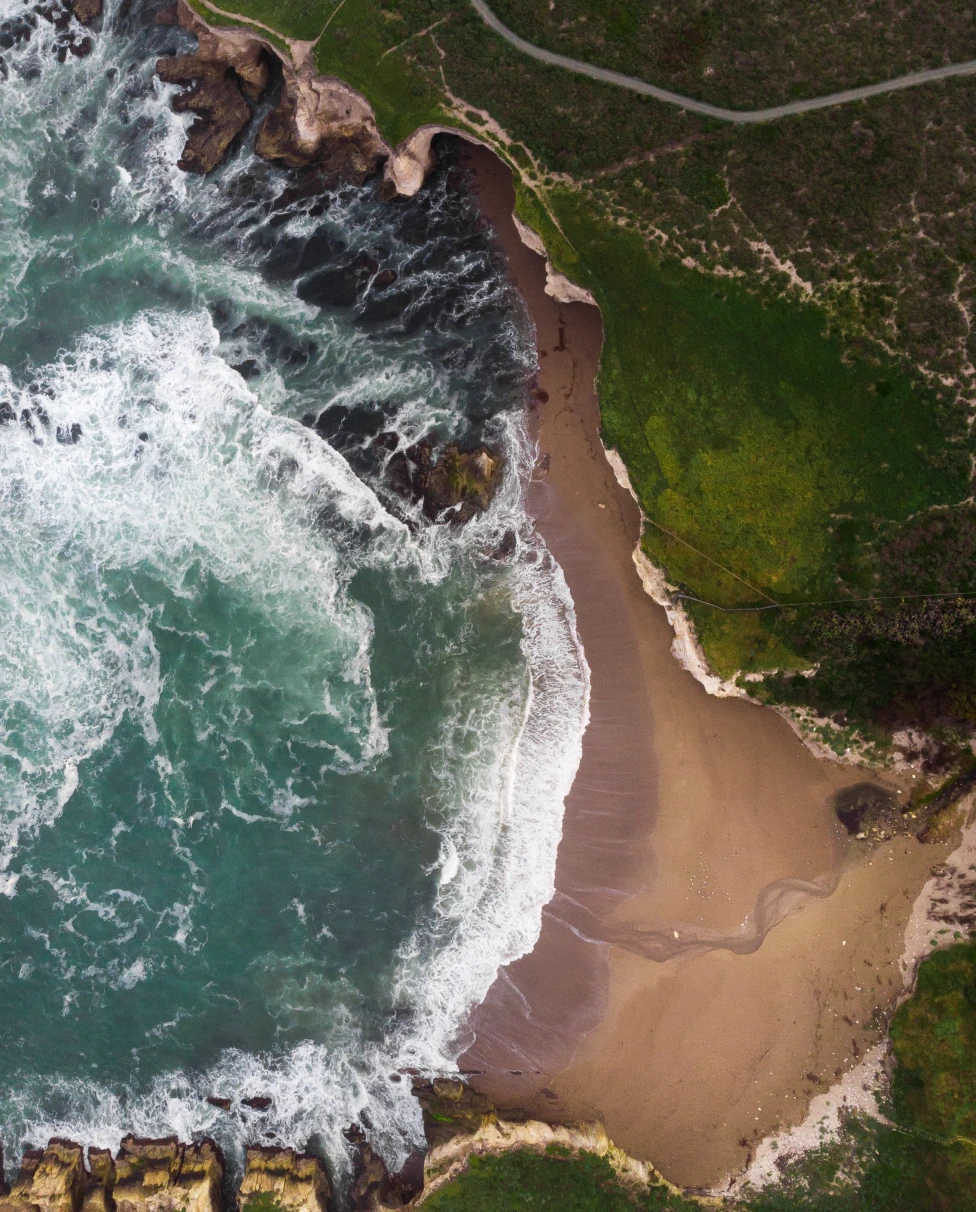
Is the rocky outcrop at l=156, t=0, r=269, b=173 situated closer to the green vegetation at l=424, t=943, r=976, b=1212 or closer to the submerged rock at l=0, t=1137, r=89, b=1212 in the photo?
the submerged rock at l=0, t=1137, r=89, b=1212

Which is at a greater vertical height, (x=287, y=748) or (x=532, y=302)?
(x=532, y=302)

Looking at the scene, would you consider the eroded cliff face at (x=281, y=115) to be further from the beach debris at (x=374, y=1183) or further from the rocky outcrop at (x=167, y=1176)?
the rocky outcrop at (x=167, y=1176)

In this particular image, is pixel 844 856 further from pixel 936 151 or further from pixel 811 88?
pixel 811 88

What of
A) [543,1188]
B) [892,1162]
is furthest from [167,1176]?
[892,1162]

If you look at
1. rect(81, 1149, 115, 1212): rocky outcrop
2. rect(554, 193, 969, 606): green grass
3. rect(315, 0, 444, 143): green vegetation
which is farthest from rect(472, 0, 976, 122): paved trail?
rect(81, 1149, 115, 1212): rocky outcrop

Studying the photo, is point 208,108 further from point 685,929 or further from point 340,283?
point 685,929

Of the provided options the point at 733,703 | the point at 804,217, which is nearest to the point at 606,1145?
the point at 733,703
